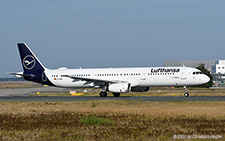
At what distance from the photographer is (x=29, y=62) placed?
52812mm

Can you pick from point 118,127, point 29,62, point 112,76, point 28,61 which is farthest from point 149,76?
point 118,127

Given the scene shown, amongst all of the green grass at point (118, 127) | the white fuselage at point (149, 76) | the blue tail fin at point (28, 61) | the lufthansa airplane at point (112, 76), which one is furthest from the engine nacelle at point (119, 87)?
the green grass at point (118, 127)

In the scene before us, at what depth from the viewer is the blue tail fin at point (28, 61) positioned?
173 feet

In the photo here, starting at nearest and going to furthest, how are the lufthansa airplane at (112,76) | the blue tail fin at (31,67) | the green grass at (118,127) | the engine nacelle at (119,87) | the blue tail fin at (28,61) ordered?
1. the green grass at (118,127)
2. the engine nacelle at (119,87)
3. the lufthansa airplane at (112,76)
4. the blue tail fin at (31,67)
5. the blue tail fin at (28,61)

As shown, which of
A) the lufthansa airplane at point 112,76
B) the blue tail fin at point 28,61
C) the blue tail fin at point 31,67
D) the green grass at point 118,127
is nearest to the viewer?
the green grass at point 118,127

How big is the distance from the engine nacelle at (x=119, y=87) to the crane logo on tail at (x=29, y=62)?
11.5m

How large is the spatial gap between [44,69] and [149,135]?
128ft

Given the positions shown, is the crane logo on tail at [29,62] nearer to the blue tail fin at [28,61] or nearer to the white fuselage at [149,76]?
the blue tail fin at [28,61]

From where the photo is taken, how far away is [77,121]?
2097 centimetres

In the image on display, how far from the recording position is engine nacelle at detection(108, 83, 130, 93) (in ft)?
153

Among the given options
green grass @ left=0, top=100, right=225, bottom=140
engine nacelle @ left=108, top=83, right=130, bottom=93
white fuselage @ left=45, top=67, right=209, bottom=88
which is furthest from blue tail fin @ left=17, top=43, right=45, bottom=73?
green grass @ left=0, top=100, right=225, bottom=140

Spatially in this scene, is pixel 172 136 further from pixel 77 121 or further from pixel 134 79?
pixel 134 79

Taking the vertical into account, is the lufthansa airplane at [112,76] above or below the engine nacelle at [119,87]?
above

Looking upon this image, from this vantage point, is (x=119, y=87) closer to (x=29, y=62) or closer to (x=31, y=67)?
(x=31, y=67)
